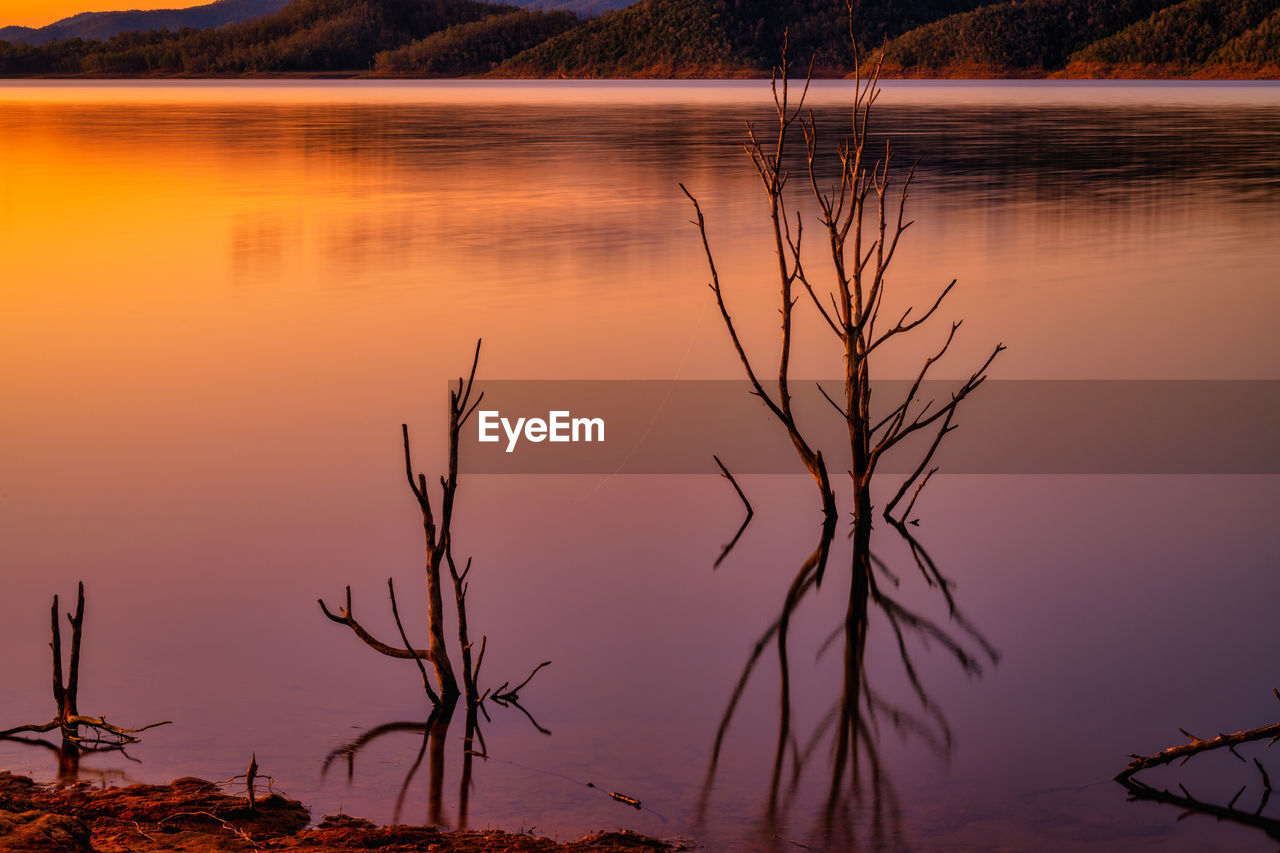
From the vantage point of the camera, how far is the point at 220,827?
4410 millimetres

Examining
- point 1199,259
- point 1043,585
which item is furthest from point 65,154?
point 1043,585

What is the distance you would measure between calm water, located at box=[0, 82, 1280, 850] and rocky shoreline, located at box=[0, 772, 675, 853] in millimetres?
159

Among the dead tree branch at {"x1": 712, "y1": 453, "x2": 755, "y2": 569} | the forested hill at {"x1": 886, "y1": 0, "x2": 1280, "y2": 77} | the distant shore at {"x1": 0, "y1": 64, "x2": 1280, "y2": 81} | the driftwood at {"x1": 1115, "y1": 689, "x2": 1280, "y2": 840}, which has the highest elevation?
the forested hill at {"x1": 886, "y1": 0, "x2": 1280, "y2": 77}

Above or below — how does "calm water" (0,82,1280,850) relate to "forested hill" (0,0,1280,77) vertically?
below

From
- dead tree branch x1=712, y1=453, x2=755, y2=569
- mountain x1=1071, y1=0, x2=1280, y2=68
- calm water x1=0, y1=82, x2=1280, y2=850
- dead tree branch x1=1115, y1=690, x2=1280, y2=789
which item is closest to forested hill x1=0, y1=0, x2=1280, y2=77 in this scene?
mountain x1=1071, y1=0, x2=1280, y2=68

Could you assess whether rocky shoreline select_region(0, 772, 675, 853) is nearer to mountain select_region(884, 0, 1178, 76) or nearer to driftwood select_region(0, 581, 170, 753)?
driftwood select_region(0, 581, 170, 753)

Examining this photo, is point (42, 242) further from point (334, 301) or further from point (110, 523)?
point (110, 523)

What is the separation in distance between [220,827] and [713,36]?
184418 mm

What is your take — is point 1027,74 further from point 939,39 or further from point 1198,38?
point 1198,38

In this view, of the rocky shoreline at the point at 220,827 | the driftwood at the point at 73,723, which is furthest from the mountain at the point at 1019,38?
the rocky shoreline at the point at 220,827

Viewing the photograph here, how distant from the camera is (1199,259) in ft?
57.2

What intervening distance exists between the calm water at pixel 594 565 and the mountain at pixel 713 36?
16726 cm

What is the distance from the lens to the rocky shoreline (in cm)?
425

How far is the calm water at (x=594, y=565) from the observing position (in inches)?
194
